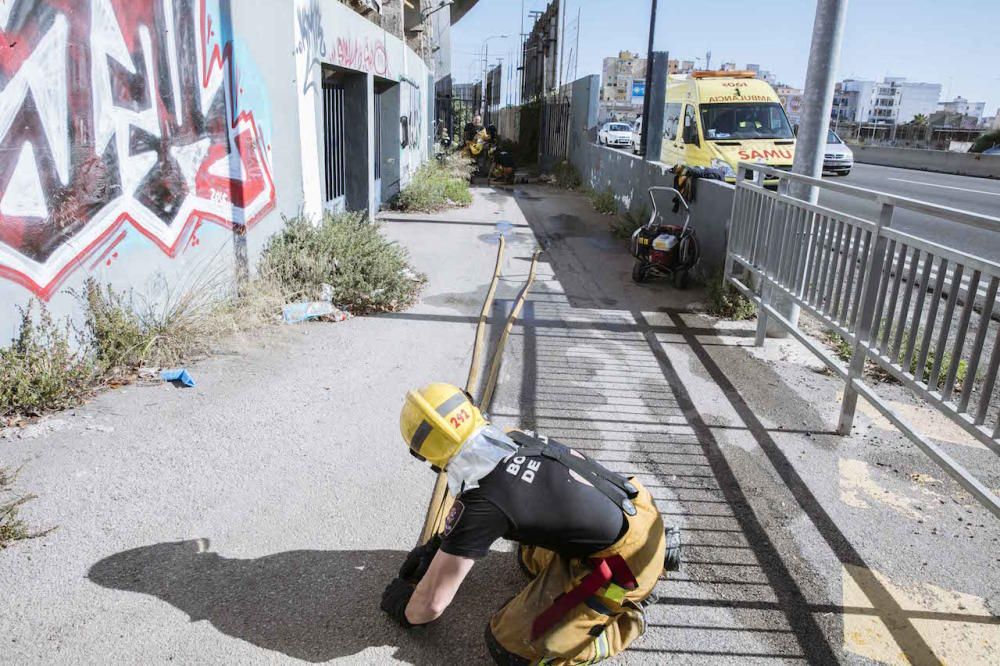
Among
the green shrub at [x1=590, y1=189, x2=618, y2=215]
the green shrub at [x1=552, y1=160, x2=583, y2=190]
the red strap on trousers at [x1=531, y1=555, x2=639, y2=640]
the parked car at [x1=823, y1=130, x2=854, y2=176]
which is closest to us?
the red strap on trousers at [x1=531, y1=555, x2=639, y2=640]

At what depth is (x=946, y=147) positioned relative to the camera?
42969mm

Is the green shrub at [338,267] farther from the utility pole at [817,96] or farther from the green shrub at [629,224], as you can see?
the green shrub at [629,224]

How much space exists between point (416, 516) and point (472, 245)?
7850mm

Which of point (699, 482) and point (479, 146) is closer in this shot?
point (699, 482)

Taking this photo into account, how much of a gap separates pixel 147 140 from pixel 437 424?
4429 millimetres

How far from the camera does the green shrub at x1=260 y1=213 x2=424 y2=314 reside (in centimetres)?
748

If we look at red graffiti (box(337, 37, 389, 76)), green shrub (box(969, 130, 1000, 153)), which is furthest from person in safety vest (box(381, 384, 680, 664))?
green shrub (box(969, 130, 1000, 153))

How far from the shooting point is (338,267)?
7.66 m

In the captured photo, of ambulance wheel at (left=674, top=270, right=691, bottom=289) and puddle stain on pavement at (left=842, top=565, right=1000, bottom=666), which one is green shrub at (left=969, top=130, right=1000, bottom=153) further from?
puddle stain on pavement at (left=842, top=565, right=1000, bottom=666)

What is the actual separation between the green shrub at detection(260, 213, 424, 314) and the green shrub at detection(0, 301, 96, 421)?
257 cm

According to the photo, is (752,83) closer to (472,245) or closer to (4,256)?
(472,245)

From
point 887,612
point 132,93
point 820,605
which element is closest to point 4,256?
point 132,93

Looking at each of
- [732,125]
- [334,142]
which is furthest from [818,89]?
[732,125]

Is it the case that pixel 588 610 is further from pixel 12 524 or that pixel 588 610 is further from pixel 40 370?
pixel 40 370
